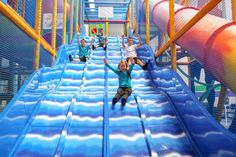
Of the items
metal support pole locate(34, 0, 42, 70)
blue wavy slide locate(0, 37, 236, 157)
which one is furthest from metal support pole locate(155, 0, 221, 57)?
metal support pole locate(34, 0, 42, 70)

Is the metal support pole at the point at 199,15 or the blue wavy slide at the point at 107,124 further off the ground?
the metal support pole at the point at 199,15

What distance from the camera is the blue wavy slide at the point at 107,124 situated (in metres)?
2.95

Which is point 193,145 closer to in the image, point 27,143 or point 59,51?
point 27,143

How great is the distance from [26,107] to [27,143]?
1.99 ft

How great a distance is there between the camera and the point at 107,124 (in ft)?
11.7

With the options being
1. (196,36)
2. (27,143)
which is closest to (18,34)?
(27,143)

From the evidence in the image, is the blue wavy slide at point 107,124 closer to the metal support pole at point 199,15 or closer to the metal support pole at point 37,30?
the metal support pole at point 37,30

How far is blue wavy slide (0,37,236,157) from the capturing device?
2.95 metres

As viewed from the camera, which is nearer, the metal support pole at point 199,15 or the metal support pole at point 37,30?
the metal support pole at point 199,15

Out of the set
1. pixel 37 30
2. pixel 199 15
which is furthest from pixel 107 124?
pixel 37 30

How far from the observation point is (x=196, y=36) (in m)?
3.48

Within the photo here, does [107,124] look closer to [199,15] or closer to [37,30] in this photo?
[199,15]

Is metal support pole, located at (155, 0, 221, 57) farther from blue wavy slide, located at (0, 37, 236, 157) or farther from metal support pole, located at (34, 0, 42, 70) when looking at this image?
metal support pole, located at (34, 0, 42, 70)

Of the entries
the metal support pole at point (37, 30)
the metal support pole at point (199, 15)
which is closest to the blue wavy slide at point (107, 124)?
the metal support pole at point (37, 30)
